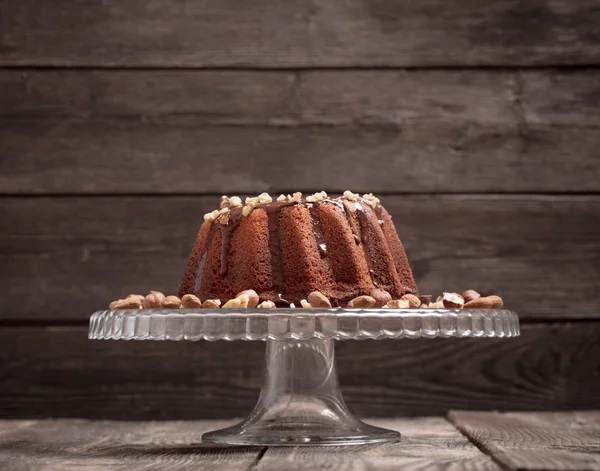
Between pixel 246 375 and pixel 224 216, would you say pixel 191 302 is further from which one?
pixel 246 375

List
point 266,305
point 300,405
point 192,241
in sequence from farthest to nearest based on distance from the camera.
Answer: point 192,241 → point 300,405 → point 266,305

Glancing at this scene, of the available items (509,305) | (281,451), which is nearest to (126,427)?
(281,451)

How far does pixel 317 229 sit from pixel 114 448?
38cm

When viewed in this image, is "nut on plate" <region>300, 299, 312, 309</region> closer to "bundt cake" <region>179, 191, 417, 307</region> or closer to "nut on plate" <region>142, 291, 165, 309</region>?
"bundt cake" <region>179, 191, 417, 307</region>

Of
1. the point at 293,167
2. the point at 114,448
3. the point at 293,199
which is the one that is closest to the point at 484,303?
the point at 293,199

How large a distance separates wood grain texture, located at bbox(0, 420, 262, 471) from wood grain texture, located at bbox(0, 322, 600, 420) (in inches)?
6.3

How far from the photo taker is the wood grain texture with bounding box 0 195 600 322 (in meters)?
1.69

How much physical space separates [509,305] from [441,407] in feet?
0.76

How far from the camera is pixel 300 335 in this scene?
3.14ft

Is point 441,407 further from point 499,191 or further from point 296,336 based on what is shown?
point 296,336

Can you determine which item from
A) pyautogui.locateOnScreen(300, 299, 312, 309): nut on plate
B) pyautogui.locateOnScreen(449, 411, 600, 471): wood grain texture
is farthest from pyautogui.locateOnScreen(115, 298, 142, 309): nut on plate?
pyautogui.locateOnScreen(449, 411, 600, 471): wood grain texture

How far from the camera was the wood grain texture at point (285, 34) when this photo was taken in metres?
1.73

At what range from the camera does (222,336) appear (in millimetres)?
956

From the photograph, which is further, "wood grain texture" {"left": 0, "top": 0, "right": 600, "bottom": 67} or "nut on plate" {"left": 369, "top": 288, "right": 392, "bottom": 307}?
"wood grain texture" {"left": 0, "top": 0, "right": 600, "bottom": 67}
